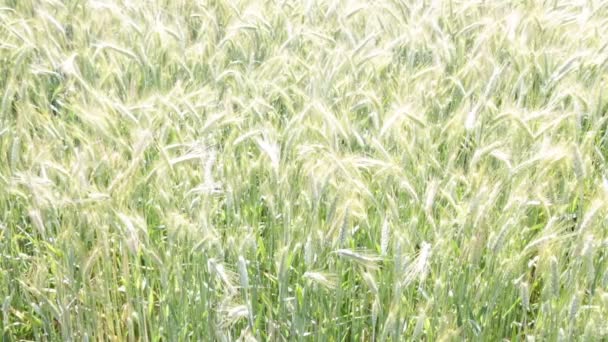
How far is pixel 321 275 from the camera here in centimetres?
160

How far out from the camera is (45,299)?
5.86 feet

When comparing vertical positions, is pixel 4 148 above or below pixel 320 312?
above

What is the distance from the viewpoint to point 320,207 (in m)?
1.97

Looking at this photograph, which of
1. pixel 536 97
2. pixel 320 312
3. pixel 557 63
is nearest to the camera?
pixel 320 312

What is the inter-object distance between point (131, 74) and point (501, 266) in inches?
50.4

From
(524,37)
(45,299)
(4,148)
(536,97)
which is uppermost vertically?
(524,37)

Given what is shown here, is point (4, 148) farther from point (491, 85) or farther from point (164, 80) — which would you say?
point (491, 85)

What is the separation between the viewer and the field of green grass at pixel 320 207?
1666 mm

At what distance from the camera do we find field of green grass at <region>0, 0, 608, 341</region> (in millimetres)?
1666

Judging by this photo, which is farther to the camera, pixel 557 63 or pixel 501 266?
pixel 557 63

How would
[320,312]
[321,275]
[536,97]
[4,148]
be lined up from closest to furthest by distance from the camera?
[321,275] < [320,312] < [4,148] < [536,97]

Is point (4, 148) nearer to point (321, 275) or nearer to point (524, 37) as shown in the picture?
point (321, 275)

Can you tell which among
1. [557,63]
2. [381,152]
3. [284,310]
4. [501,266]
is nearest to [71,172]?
[284,310]

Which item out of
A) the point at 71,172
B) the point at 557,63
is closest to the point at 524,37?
the point at 557,63
